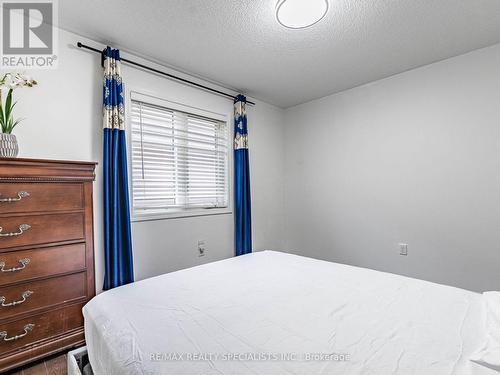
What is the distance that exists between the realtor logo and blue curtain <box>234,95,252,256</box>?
1833mm

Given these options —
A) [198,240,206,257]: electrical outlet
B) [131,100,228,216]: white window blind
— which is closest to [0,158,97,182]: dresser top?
[131,100,228,216]: white window blind

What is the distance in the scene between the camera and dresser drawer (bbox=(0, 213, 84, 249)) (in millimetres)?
1479

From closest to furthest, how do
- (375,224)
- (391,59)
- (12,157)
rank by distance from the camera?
1. (12,157)
2. (391,59)
3. (375,224)

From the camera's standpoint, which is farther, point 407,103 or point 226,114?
point 226,114

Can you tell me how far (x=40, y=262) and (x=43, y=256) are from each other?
0.04 m

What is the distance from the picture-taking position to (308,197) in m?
3.61

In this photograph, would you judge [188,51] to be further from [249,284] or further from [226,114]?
[249,284]

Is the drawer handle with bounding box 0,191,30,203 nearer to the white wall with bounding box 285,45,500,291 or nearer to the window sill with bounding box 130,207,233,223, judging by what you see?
the window sill with bounding box 130,207,233,223

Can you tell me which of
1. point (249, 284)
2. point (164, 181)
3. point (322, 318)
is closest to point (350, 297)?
point (322, 318)

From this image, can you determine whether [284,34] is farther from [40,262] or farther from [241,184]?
[40,262]

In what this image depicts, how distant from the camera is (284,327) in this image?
1.11 m

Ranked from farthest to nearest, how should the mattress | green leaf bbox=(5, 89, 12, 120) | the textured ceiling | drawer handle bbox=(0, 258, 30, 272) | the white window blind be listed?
the white window blind < the textured ceiling < green leaf bbox=(5, 89, 12, 120) < drawer handle bbox=(0, 258, 30, 272) < the mattress

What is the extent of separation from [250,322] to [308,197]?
2641mm

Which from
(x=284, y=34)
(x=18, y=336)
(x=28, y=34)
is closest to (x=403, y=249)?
(x=284, y=34)
